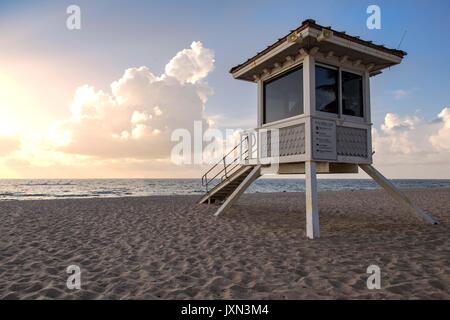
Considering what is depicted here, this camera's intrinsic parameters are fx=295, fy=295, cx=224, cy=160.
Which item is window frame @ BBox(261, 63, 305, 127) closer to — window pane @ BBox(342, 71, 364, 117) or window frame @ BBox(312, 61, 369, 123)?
window frame @ BBox(312, 61, 369, 123)

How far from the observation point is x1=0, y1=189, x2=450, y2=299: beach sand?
4.07 metres

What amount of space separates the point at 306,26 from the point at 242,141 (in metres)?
4.90

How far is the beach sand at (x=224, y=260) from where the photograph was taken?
407 centimetres

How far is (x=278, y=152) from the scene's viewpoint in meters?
8.88

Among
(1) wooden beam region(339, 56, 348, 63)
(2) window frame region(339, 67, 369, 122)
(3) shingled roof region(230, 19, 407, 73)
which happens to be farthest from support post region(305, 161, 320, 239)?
(3) shingled roof region(230, 19, 407, 73)

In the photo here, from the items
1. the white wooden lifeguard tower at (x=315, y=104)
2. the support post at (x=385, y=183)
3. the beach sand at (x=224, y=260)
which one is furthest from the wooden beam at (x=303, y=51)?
the beach sand at (x=224, y=260)

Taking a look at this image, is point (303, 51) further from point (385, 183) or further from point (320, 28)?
point (385, 183)

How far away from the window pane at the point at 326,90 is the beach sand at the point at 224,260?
136 inches

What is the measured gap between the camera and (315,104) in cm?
789

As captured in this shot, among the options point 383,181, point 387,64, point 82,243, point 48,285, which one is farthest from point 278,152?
point 48,285

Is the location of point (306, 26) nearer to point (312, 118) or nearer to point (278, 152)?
point (312, 118)

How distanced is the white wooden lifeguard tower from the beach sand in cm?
139

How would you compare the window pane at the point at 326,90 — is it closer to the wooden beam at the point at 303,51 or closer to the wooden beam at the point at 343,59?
the wooden beam at the point at 343,59

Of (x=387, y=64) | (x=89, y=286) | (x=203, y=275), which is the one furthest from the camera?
(x=387, y=64)
